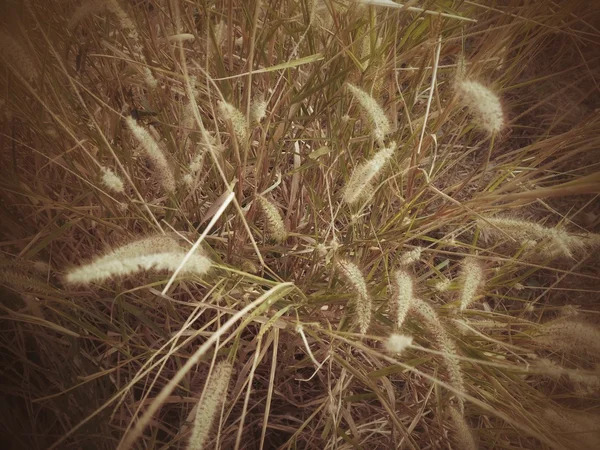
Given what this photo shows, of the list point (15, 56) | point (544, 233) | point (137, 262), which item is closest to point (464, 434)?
point (544, 233)

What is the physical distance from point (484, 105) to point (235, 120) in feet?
1.47

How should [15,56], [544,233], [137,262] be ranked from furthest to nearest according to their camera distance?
[544,233], [15,56], [137,262]

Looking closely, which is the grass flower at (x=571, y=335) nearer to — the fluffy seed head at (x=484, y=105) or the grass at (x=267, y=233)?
the grass at (x=267, y=233)

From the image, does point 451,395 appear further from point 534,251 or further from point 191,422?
point 191,422

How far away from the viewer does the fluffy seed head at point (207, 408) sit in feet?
1.86

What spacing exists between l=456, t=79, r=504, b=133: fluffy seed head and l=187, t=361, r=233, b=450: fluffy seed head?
0.61 m

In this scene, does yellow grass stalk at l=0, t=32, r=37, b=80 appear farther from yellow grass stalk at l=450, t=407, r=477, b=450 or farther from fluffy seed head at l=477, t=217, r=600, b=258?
yellow grass stalk at l=450, t=407, r=477, b=450

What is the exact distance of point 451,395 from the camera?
85cm

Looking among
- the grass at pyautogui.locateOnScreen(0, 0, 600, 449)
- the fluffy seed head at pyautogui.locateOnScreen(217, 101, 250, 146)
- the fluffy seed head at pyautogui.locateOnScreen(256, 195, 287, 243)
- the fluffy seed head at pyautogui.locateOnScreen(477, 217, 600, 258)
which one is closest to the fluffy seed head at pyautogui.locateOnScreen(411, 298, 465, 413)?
the grass at pyautogui.locateOnScreen(0, 0, 600, 449)

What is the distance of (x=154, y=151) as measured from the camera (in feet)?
2.49

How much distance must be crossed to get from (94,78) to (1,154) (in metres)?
0.30

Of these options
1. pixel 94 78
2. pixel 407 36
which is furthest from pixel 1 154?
pixel 407 36

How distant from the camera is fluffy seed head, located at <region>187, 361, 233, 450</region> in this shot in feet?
1.86

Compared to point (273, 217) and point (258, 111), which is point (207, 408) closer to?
point (273, 217)
